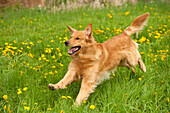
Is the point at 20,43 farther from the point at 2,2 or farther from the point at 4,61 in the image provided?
the point at 2,2

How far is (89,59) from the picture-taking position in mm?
3031

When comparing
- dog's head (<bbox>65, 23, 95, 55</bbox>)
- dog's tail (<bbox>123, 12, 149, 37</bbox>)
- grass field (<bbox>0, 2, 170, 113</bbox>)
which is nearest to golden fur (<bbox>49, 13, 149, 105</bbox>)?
dog's head (<bbox>65, 23, 95, 55</bbox>)

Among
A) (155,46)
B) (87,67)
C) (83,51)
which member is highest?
(83,51)

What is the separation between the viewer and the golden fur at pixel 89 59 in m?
2.90

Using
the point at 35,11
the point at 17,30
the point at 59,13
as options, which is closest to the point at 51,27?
the point at 17,30

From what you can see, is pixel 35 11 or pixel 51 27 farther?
pixel 35 11

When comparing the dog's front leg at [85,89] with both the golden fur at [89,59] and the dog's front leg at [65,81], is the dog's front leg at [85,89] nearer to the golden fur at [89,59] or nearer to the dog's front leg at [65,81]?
the golden fur at [89,59]

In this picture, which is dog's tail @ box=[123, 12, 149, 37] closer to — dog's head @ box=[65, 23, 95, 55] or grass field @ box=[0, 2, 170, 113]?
grass field @ box=[0, 2, 170, 113]

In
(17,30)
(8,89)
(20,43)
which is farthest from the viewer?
(17,30)

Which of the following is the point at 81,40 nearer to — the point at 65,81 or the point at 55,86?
the point at 65,81

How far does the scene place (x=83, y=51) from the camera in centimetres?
300

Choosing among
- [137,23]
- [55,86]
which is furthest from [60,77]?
[137,23]

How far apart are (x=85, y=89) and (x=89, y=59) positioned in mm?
459

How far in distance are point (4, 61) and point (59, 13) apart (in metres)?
4.17
